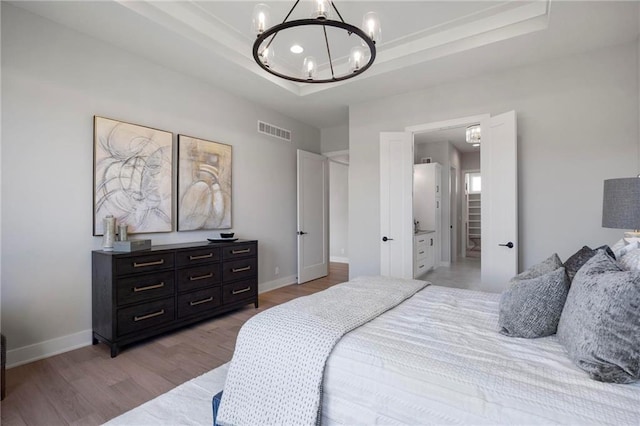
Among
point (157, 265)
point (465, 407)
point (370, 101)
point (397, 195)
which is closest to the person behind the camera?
point (465, 407)

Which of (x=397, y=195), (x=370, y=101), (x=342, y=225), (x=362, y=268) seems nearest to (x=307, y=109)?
(x=370, y=101)

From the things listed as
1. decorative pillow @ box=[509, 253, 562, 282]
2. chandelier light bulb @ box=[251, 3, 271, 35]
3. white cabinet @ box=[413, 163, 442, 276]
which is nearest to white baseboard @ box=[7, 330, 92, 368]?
chandelier light bulb @ box=[251, 3, 271, 35]

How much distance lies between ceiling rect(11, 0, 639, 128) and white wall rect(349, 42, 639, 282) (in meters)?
0.19

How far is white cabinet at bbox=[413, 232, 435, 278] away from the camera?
4.63m

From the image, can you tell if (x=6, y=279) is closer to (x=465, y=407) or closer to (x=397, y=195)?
(x=465, y=407)

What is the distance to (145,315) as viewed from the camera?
2.79m

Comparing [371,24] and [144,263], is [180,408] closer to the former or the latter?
[144,263]

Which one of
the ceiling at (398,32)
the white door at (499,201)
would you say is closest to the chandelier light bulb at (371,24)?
the ceiling at (398,32)

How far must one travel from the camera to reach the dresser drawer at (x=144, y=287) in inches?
104

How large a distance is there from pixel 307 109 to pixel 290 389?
4184mm

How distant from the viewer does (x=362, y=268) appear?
4.35 metres

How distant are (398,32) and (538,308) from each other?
2793 millimetres

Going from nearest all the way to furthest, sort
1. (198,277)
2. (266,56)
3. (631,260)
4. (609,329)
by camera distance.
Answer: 1. (609,329)
2. (631,260)
3. (266,56)
4. (198,277)

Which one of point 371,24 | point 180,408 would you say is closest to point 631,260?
point 371,24
